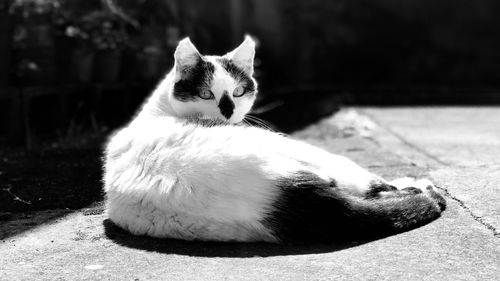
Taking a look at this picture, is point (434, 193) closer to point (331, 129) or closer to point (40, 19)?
point (331, 129)

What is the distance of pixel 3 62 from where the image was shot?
515cm

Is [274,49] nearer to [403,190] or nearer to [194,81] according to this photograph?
[194,81]

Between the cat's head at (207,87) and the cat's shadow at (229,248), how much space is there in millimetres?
660

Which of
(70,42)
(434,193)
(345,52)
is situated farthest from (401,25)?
(434,193)

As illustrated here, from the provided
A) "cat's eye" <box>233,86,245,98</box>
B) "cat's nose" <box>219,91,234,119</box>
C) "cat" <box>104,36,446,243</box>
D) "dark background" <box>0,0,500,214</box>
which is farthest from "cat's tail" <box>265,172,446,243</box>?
"dark background" <box>0,0,500,214</box>

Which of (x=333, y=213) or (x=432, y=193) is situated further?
(x=432, y=193)

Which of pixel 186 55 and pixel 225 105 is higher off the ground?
pixel 186 55

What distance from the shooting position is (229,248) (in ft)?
8.00

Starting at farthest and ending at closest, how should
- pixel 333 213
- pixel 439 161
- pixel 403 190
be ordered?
pixel 439 161, pixel 403 190, pixel 333 213

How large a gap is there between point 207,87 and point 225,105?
114mm

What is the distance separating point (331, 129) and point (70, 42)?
246 centimetres

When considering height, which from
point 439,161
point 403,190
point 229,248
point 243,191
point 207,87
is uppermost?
point 207,87

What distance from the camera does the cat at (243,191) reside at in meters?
2.31

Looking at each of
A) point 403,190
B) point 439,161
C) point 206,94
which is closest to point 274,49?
point 439,161
